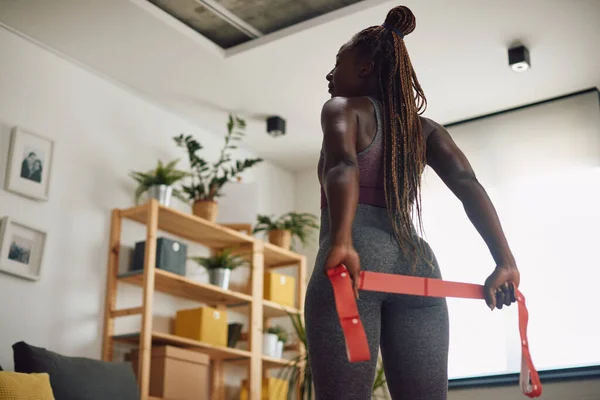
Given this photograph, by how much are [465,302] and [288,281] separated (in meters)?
1.12

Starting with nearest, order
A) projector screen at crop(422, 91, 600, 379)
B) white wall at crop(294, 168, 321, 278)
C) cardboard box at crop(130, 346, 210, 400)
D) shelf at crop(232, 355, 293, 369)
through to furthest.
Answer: cardboard box at crop(130, 346, 210, 400), projector screen at crop(422, 91, 600, 379), shelf at crop(232, 355, 293, 369), white wall at crop(294, 168, 321, 278)

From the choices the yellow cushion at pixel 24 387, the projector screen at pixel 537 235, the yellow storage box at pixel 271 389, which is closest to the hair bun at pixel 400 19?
the yellow cushion at pixel 24 387

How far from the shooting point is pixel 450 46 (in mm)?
4145

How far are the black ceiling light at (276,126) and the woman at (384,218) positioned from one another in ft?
11.3

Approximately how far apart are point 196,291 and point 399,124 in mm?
3197

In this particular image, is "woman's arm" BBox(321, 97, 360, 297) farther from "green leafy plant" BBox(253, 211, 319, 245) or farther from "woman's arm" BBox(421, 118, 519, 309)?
"green leafy plant" BBox(253, 211, 319, 245)

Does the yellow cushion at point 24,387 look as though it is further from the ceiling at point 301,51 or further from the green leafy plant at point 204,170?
the ceiling at point 301,51

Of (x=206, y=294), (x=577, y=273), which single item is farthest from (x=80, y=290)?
(x=577, y=273)

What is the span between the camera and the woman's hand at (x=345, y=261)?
49.8 inches

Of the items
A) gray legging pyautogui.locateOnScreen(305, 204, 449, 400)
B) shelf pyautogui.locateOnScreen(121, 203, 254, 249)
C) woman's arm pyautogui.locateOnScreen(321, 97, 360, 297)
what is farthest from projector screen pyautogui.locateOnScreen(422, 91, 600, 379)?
woman's arm pyautogui.locateOnScreen(321, 97, 360, 297)

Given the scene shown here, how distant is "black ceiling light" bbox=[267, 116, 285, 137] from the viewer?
16.5 feet

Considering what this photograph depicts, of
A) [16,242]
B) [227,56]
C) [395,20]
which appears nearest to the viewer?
[395,20]

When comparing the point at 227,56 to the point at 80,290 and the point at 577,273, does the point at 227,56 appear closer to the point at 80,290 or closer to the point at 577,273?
the point at 80,290

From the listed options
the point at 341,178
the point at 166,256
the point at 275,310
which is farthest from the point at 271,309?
the point at 341,178
